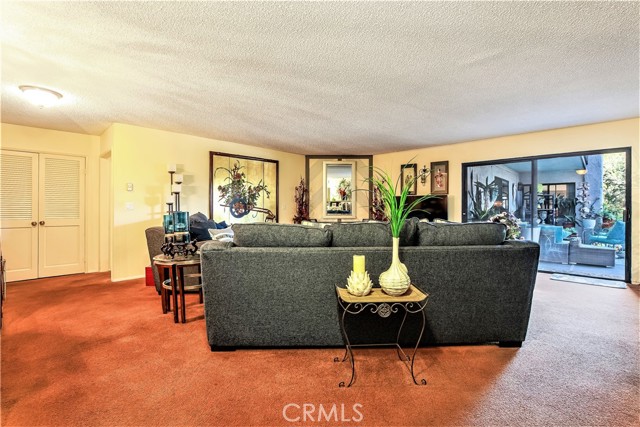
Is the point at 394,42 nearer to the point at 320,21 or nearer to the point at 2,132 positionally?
the point at 320,21

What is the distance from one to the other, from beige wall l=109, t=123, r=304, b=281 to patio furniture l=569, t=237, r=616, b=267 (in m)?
6.34

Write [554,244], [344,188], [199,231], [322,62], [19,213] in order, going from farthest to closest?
[344,188], [554,244], [19,213], [199,231], [322,62]

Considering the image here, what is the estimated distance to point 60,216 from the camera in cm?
478

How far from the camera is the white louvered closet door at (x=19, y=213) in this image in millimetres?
4352

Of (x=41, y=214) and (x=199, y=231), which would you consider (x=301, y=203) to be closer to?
(x=199, y=231)

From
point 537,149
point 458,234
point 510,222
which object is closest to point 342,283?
point 458,234

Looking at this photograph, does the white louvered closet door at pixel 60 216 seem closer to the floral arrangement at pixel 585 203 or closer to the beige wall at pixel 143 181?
the beige wall at pixel 143 181

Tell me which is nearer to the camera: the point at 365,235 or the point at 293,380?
the point at 293,380

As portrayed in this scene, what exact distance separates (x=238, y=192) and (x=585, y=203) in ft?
19.3

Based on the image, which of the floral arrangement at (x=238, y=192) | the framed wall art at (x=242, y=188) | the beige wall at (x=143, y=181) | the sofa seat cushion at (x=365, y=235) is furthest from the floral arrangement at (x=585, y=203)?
the beige wall at (x=143, y=181)

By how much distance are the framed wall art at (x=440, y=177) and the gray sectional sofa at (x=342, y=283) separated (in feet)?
13.3

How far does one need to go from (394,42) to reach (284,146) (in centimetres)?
403

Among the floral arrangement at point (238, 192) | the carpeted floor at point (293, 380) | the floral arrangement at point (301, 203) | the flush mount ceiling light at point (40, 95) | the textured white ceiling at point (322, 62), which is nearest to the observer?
the carpeted floor at point (293, 380)

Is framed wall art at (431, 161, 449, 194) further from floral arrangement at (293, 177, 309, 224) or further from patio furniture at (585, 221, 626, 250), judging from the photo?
floral arrangement at (293, 177, 309, 224)
